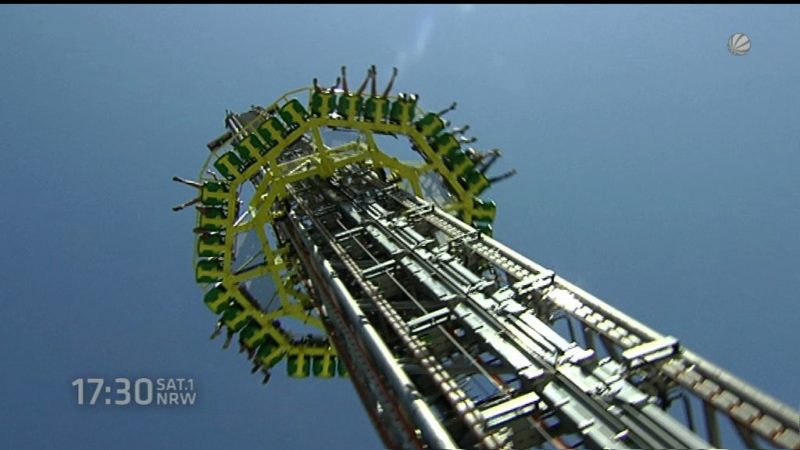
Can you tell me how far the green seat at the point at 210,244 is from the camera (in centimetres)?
2545

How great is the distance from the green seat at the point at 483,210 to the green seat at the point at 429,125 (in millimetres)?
3348

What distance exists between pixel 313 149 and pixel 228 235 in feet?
26.6

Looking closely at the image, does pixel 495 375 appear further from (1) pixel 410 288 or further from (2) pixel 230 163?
(2) pixel 230 163

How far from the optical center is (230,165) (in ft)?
84.1

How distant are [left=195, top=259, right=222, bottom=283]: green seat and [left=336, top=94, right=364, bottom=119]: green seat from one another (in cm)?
800

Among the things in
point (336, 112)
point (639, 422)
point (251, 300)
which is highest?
point (336, 112)

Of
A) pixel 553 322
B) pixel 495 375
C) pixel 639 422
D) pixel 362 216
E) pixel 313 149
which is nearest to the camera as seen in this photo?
pixel 639 422

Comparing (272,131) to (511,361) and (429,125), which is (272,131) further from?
(511,361)

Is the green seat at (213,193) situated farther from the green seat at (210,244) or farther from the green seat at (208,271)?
the green seat at (208,271)

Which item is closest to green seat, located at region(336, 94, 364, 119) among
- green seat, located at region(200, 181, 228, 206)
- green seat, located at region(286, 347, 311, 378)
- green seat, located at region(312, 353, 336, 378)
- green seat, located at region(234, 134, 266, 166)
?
green seat, located at region(234, 134, 266, 166)

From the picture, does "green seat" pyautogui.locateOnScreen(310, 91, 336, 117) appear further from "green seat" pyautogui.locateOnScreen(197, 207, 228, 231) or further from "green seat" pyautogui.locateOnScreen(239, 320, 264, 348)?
"green seat" pyautogui.locateOnScreen(239, 320, 264, 348)

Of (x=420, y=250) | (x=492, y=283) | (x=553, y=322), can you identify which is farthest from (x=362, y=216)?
(x=553, y=322)

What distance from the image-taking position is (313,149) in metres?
32.1

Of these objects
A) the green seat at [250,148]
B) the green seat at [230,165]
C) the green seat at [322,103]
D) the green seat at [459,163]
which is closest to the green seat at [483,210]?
the green seat at [459,163]
